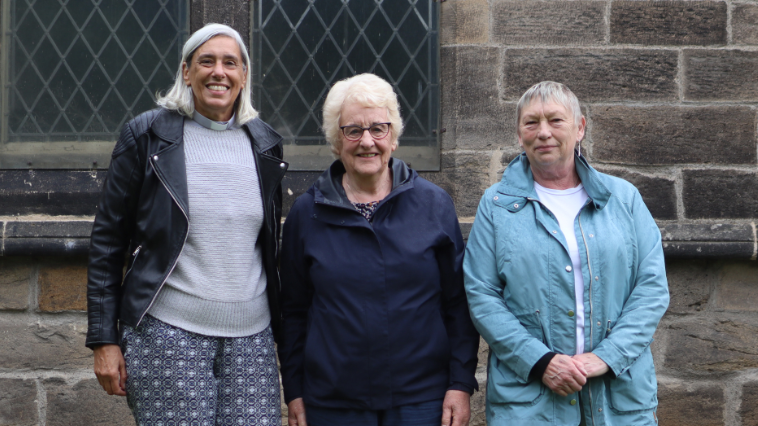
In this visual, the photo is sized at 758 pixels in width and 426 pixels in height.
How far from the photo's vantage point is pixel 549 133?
2.25 meters

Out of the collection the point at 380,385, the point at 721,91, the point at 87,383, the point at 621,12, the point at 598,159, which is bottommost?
the point at 87,383

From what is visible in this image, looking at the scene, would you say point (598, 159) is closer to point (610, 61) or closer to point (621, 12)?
point (610, 61)

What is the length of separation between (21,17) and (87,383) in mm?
1832

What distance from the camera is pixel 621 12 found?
3545 millimetres

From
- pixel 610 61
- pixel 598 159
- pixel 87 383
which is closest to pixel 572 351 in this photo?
pixel 598 159

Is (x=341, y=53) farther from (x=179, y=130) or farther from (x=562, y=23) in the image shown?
(x=179, y=130)

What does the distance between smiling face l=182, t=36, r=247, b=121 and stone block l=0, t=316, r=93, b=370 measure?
1696mm

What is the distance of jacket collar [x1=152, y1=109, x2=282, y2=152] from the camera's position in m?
2.23

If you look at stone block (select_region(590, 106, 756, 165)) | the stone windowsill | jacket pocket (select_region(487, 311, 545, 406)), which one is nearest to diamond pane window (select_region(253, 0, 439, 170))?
the stone windowsill

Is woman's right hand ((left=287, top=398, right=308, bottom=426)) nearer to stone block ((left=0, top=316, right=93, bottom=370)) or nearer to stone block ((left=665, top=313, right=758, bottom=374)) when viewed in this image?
stone block ((left=0, top=316, right=93, bottom=370))

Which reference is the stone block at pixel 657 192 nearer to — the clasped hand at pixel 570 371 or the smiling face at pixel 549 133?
the smiling face at pixel 549 133

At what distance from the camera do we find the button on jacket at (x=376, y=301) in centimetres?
218

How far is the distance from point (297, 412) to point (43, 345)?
1.78 meters

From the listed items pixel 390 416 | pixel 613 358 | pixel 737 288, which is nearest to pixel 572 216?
pixel 613 358
